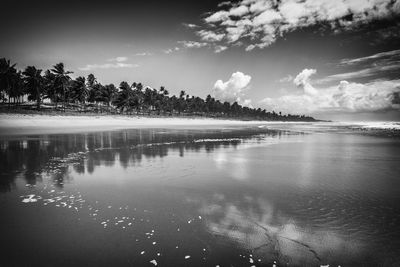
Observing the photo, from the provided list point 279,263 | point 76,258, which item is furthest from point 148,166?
point 279,263

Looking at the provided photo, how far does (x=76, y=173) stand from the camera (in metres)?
11.3

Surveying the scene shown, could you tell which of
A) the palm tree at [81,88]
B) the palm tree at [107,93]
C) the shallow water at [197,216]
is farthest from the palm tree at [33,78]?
the shallow water at [197,216]

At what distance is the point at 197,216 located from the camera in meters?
6.74

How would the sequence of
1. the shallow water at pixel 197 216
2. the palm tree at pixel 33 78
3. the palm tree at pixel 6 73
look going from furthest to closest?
the palm tree at pixel 33 78, the palm tree at pixel 6 73, the shallow water at pixel 197 216

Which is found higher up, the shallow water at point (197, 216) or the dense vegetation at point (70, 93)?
the dense vegetation at point (70, 93)

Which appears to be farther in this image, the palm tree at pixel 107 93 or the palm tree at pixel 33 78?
the palm tree at pixel 107 93

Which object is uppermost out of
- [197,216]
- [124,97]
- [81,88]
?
[81,88]

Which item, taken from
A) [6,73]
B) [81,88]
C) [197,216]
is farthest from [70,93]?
[197,216]

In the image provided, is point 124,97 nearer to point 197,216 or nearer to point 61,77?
point 61,77

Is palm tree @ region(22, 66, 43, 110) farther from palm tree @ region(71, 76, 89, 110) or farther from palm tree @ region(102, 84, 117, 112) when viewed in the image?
palm tree @ region(102, 84, 117, 112)

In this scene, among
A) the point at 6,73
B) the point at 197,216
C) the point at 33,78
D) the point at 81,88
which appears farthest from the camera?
the point at 81,88

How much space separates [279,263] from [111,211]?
15.2 ft

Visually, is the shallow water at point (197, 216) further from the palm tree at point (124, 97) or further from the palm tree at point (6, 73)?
the palm tree at point (124, 97)

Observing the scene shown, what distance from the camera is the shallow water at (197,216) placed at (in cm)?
485
